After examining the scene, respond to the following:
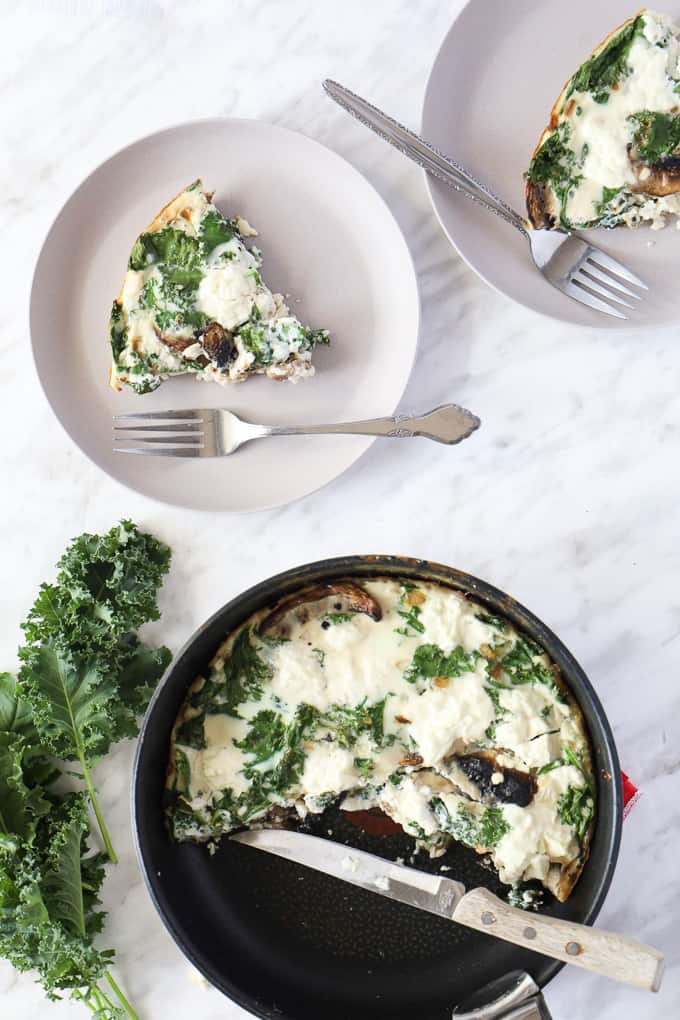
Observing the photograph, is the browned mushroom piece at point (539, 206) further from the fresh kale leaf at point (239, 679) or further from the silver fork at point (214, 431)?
the fresh kale leaf at point (239, 679)

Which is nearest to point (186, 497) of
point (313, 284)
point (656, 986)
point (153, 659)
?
point (153, 659)

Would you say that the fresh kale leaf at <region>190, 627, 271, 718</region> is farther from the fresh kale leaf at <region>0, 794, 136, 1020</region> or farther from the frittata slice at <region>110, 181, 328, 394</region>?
the frittata slice at <region>110, 181, 328, 394</region>

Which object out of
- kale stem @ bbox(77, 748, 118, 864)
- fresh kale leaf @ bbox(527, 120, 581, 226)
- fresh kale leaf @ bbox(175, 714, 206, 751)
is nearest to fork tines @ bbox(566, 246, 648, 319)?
fresh kale leaf @ bbox(527, 120, 581, 226)

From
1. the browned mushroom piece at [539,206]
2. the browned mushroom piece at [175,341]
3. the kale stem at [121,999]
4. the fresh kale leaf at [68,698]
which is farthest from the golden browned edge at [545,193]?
the kale stem at [121,999]

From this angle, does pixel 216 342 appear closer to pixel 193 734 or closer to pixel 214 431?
pixel 214 431

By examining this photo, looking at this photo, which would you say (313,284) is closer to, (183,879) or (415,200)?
(415,200)
